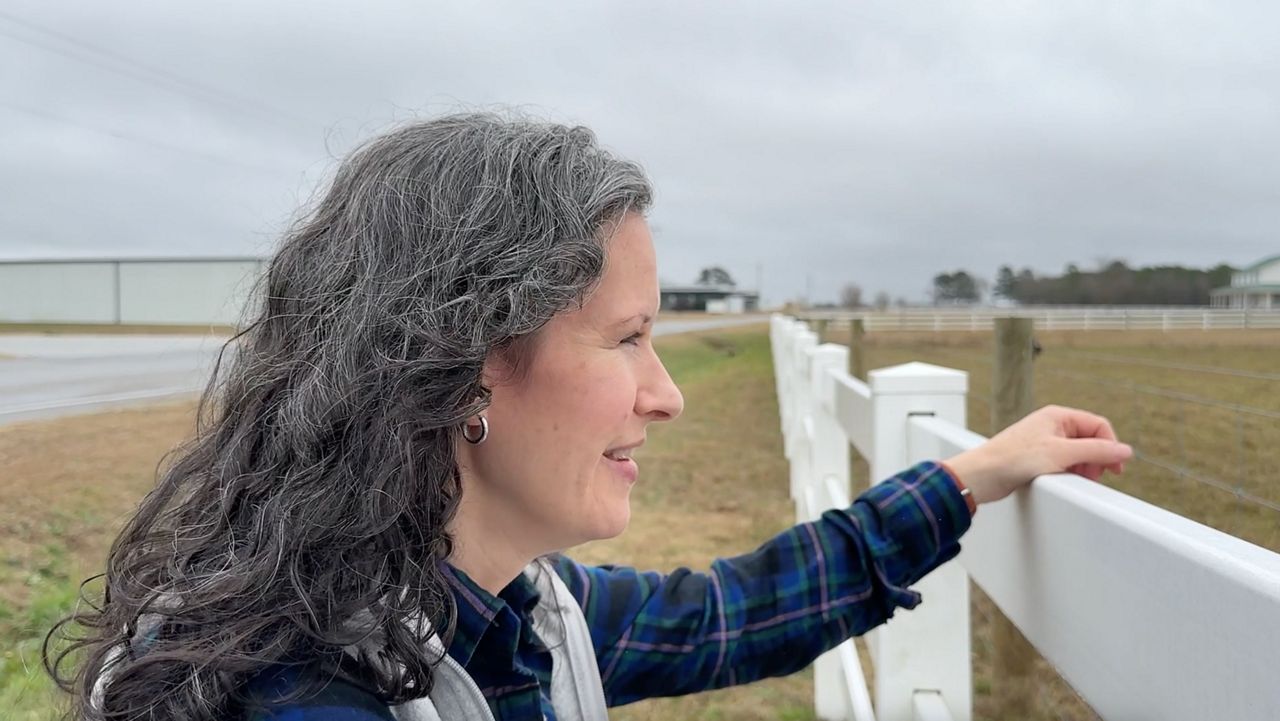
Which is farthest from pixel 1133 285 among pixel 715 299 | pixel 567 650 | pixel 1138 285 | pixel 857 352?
pixel 715 299

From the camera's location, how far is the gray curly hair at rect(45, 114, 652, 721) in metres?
0.87

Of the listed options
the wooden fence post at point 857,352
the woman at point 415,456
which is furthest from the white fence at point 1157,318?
the wooden fence post at point 857,352

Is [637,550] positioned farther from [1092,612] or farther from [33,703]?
[1092,612]

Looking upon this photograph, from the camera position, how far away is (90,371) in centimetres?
228

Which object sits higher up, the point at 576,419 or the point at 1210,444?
the point at 576,419

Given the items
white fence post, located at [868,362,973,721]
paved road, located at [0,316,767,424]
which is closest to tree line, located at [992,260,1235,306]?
white fence post, located at [868,362,973,721]

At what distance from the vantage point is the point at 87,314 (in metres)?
2.14

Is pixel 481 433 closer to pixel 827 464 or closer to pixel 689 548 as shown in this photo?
pixel 827 464

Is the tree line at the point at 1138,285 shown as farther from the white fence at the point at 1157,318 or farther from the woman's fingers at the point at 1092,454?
the woman's fingers at the point at 1092,454

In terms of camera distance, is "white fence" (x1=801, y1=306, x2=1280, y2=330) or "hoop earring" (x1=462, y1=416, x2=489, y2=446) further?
"white fence" (x1=801, y1=306, x2=1280, y2=330)

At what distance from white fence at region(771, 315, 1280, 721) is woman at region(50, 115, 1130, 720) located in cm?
18

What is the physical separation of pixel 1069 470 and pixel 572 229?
75cm

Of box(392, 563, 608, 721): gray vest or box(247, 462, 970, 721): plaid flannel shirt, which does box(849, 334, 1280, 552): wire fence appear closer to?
box(247, 462, 970, 721): plaid flannel shirt

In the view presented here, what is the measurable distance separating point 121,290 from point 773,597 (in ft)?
5.72
